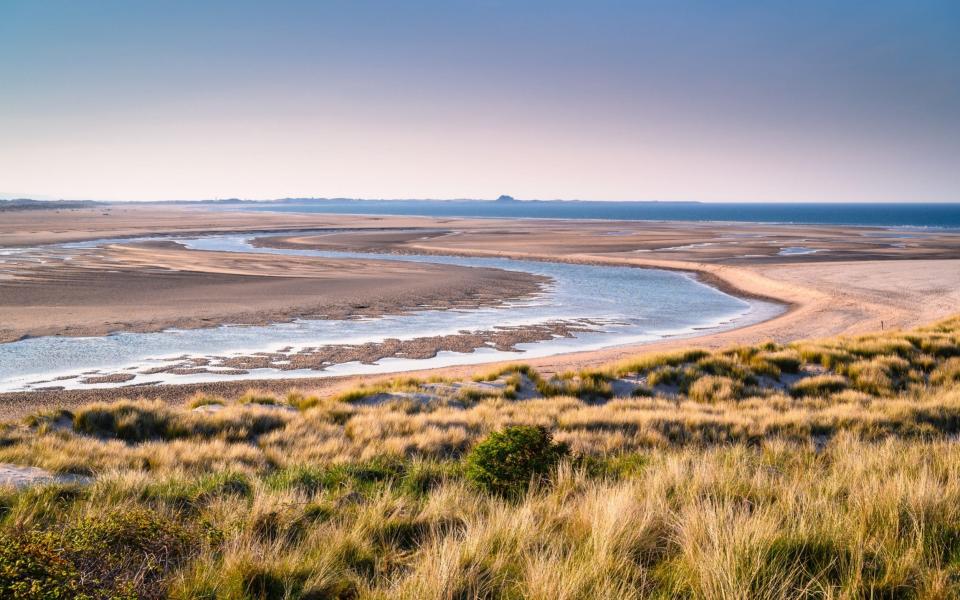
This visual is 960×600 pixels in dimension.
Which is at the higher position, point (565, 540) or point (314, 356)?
point (565, 540)

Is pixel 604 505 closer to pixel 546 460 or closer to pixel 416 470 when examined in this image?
pixel 546 460

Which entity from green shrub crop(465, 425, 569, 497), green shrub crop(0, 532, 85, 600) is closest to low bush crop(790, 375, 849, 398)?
green shrub crop(465, 425, 569, 497)

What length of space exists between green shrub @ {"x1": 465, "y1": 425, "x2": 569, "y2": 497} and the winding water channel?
40.3 ft

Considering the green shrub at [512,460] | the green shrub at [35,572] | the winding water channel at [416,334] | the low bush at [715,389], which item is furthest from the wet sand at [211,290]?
the green shrub at [35,572]

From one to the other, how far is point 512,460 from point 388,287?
29.0 metres

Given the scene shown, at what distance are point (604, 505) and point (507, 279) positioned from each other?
35302 millimetres

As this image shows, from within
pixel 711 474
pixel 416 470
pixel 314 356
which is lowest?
pixel 314 356

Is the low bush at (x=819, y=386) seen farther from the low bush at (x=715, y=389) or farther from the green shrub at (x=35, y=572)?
the green shrub at (x=35, y=572)

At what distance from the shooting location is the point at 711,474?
5.58m

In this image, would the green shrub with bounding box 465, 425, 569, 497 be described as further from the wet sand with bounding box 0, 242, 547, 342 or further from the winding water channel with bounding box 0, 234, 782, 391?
the wet sand with bounding box 0, 242, 547, 342

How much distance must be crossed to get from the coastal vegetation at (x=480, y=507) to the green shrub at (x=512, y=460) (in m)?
0.02

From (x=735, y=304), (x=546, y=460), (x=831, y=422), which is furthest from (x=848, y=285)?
(x=546, y=460)

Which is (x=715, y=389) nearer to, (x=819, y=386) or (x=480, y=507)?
(x=819, y=386)

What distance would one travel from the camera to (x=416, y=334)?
78.9ft
